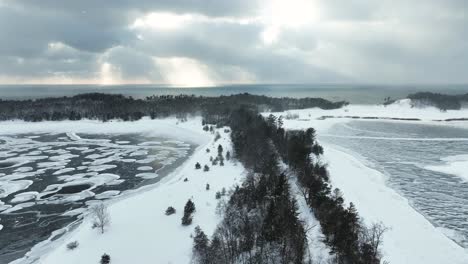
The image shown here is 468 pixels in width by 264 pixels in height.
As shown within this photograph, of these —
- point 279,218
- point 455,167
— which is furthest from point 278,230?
point 455,167

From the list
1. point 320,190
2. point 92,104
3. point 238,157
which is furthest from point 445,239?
point 92,104

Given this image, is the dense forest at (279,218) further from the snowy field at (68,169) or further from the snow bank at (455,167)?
the snow bank at (455,167)

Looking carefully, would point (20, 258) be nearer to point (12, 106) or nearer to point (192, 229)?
point (192, 229)

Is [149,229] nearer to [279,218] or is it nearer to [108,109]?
[279,218]

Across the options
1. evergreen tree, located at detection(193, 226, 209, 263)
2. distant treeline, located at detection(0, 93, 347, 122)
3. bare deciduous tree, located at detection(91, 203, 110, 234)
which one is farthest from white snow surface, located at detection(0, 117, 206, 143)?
evergreen tree, located at detection(193, 226, 209, 263)

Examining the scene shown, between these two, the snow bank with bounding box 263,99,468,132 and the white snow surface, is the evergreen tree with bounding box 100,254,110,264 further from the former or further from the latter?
the snow bank with bounding box 263,99,468,132

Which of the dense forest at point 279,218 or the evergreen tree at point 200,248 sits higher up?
the dense forest at point 279,218

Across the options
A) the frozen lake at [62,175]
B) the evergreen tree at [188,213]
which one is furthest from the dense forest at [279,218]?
the frozen lake at [62,175]
